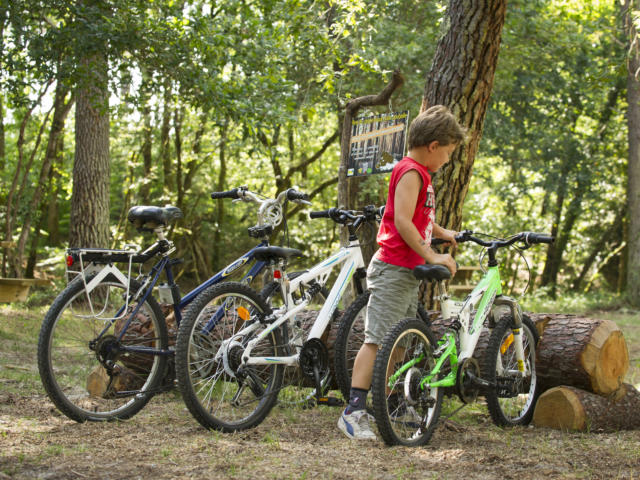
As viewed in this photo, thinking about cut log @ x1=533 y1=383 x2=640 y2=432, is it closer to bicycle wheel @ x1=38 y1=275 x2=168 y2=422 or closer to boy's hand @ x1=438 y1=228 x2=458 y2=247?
boy's hand @ x1=438 y1=228 x2=458 y2=247

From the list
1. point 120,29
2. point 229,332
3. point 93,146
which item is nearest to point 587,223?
point 93,146

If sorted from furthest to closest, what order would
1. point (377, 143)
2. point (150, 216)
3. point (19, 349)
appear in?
point (19, 349) < point (377, 143) < point (150, 216)

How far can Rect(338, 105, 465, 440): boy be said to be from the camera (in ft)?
11.8

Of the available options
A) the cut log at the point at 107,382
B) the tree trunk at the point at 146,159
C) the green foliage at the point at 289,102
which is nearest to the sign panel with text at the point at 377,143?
the green foliage at the point at 289,102

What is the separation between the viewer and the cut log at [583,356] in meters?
4.35

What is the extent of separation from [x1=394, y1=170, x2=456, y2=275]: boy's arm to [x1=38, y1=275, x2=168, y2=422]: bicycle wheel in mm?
1510

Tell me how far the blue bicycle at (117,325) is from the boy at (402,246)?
0.62 metres

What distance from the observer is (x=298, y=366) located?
4168 mm

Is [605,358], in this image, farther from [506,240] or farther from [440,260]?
[440,260]

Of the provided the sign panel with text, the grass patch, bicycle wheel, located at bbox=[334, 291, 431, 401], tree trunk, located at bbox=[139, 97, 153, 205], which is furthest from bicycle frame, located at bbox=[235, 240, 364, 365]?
tree trunk, located at bbox=[139, 97, 153, 205]

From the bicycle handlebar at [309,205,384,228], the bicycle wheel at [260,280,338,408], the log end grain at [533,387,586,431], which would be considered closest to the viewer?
the bicycle wheel at [260,280,338,408]

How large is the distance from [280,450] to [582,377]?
82.1 inches

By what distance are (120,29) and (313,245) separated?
501 inches

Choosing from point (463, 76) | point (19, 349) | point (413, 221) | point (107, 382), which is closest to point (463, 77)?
point (463, 76)
